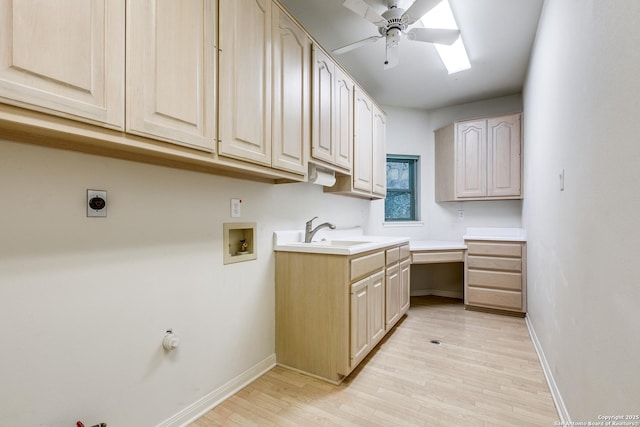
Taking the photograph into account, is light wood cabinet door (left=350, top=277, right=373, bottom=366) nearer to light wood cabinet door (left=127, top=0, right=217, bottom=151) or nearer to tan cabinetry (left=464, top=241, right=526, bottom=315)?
light wood cabinet door (left=127, top=0, right=217, bottom=151)

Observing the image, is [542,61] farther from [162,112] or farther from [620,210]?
[162,112]

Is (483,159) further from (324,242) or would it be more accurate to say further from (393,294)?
(324,242)

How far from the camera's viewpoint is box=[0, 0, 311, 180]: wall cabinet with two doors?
86cm

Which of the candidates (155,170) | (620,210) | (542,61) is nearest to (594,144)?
(620,210)

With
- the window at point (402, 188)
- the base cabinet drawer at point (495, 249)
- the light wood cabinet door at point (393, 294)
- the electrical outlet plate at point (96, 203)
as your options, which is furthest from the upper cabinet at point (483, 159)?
the electrical outlet plate at point (96, 203)

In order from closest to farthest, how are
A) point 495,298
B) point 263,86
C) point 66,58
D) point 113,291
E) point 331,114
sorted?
→ point 66,58
point 113,291
point 263,86
point 331,114
point 495,298

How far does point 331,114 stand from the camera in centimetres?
243

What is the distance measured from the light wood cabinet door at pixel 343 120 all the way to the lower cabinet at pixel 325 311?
2.99 ft

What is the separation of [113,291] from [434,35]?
2.69 metres

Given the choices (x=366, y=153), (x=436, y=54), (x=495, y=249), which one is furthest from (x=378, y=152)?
(x=495, y=249)

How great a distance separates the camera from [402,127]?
4.41 metres

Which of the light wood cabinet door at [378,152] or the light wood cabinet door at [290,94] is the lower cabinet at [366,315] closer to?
the light wood cabinet door at [290,94]

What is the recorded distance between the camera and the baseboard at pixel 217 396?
1.58m

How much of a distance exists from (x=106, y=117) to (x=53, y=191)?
0.42m
